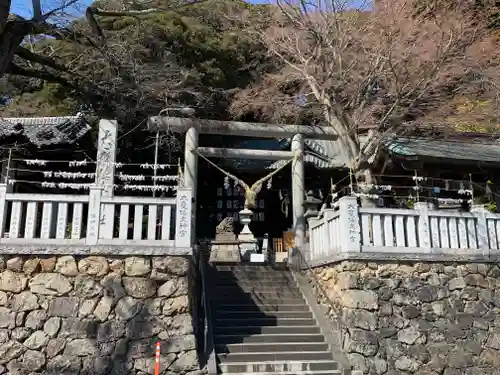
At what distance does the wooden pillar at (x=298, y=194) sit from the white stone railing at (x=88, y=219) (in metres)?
5.28

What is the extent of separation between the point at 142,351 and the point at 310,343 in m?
3.18

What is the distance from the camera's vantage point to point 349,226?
9.16 metres

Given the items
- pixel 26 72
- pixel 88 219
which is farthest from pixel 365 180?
pixel 26 72

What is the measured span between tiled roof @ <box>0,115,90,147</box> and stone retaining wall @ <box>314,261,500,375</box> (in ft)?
26.5

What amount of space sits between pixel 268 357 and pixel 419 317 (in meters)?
3.02

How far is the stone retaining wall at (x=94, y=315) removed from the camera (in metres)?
7.66

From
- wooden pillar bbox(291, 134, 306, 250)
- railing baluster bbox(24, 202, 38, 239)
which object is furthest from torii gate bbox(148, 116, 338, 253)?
railing baluster bbox(24, 202, 38, 239)

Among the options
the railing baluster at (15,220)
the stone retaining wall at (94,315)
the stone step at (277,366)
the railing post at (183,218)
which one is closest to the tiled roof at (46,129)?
the railing baluster at (15,220)

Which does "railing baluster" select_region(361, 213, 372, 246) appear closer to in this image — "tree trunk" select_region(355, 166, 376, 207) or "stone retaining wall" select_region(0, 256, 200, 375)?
"tree trunk" select_region(355, 166, 376, 207)

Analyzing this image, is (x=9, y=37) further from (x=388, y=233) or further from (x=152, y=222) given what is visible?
(x=388, y=233)

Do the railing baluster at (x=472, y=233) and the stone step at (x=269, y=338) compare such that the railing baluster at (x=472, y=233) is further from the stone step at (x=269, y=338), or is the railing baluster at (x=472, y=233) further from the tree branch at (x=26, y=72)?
the tree branch at (x=26, y=72)

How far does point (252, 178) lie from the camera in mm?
18516

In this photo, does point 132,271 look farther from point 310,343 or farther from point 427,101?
point 427,101

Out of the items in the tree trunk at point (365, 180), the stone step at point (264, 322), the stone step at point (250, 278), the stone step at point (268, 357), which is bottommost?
the stone step at point (268, 357)
